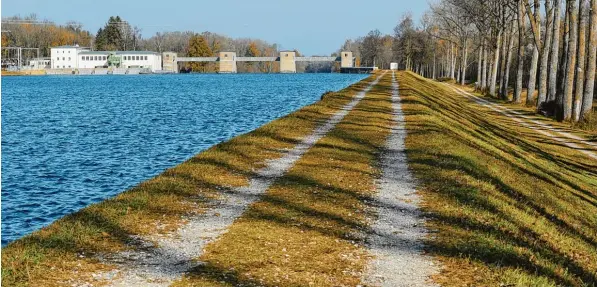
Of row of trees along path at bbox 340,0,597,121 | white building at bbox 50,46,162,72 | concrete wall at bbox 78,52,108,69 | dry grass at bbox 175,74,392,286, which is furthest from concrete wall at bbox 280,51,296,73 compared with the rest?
dry grass at bbox 175,74,392,286

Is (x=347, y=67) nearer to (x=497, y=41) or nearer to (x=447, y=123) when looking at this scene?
(x=497, y=41)

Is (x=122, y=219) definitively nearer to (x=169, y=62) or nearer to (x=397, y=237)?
(x=397, y=237)

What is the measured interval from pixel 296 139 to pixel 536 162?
738cm

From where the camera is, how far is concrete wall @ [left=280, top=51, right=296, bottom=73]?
19525 cm

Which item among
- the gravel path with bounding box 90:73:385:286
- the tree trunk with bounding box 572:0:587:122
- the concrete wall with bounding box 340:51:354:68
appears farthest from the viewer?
the concrete wall with bounding box 340:51:354:68

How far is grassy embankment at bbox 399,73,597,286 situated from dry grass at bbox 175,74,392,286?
1084mm

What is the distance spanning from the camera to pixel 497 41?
180 ft

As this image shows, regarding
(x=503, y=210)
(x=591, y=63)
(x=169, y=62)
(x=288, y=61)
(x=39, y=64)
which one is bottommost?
(x=503, y=210)

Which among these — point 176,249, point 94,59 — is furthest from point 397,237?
point 94,59

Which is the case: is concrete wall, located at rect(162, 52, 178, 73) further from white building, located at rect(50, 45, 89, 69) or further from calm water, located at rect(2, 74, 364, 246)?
calm water, located at rect(2, 74, 364, 246)

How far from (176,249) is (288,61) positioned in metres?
191

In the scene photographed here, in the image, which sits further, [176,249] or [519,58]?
[519,58]

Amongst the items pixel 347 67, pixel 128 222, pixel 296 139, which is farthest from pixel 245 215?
pixel 347 67

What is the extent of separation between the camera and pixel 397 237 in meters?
8.20
